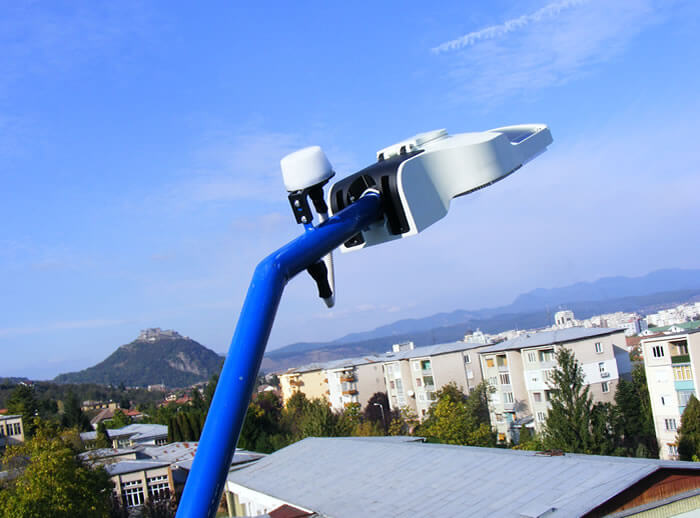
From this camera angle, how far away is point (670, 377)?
3719 cm

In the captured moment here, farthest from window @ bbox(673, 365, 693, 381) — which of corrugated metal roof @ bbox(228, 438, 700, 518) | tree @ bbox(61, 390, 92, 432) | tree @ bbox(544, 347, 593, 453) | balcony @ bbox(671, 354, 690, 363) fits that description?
tree @ bbox(61, 390, 92, 432)

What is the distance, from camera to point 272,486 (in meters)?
21.8

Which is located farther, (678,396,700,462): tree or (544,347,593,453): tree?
(678,396,700,462): tree

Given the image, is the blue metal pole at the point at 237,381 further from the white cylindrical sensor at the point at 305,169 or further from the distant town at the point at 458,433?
the distant town at the point at 458,433

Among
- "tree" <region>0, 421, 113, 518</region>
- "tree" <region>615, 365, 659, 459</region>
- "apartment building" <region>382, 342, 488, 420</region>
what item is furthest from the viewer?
"apartment building" <region>382, 342, 488, 420</region>

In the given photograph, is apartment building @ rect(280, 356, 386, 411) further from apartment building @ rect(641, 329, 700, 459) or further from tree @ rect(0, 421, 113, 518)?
tree @ rect(0, 421, 113, 518)

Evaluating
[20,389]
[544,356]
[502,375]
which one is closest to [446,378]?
[502,375]

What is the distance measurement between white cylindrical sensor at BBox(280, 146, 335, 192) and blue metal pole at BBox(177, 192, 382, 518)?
19 centimetres

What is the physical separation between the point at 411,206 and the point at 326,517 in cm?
1627

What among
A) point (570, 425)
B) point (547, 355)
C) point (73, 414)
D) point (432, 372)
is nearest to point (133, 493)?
point (570, 425)

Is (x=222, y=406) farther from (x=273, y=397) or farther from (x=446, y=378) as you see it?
(x=273, y=397)

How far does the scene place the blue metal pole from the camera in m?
1.26

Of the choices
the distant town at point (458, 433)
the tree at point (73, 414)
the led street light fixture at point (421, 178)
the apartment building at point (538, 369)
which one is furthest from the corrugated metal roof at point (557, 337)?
the led street light fixture at point (421, 178)

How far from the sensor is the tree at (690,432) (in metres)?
33.3
